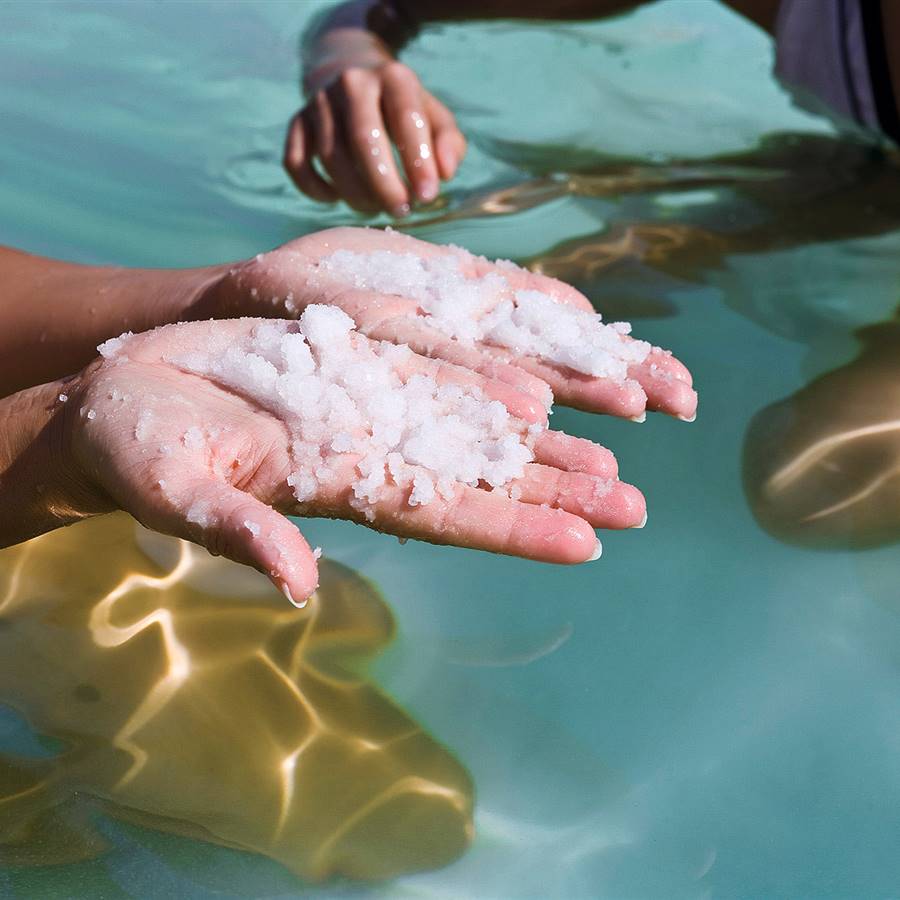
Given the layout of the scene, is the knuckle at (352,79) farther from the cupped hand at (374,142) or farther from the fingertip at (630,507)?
the fingertip at (630,507)

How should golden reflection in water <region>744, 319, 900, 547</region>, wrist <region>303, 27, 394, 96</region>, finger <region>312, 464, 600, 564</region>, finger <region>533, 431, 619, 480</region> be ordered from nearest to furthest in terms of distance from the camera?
finger <region>312, 464, 600, 564</region>, finger <region>533, 431, 619, 480</region>, golden reflection in water <region>744, 319, 900, 547</region>, wrist <region>303, 27, 394, 96</region>

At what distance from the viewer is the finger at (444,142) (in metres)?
2.41

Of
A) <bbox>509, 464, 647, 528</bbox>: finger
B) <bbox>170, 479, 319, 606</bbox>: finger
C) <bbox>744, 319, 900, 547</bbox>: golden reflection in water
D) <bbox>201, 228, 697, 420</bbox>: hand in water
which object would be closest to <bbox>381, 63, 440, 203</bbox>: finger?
<bbox>201, 228, 697, 420</bbox>: hand in water

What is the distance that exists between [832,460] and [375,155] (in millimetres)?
1196

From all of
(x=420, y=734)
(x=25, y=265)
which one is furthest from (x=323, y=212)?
(x=420, y=734)

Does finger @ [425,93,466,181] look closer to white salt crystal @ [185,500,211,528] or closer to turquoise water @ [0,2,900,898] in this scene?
turquoise water @ [0,2,900,898]

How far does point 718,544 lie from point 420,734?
62 centimetres

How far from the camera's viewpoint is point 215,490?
107 cm

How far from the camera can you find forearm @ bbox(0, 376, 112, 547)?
1.30 m

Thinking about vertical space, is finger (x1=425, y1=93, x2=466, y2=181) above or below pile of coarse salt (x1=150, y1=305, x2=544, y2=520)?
below

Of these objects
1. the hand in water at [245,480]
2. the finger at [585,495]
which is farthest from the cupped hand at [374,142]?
the finger at [585,495]

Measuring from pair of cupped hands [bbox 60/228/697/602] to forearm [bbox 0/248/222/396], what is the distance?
35 cm

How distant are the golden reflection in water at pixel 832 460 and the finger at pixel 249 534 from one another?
3.37 ft

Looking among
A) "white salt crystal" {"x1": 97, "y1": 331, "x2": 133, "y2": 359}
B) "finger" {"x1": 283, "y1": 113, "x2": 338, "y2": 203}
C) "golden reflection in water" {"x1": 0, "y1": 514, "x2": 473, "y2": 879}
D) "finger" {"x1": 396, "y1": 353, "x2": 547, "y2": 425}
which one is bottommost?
"golden reflection in water" {"x1": 0, "y1": 514, "x2": 473, "y2": 879}
